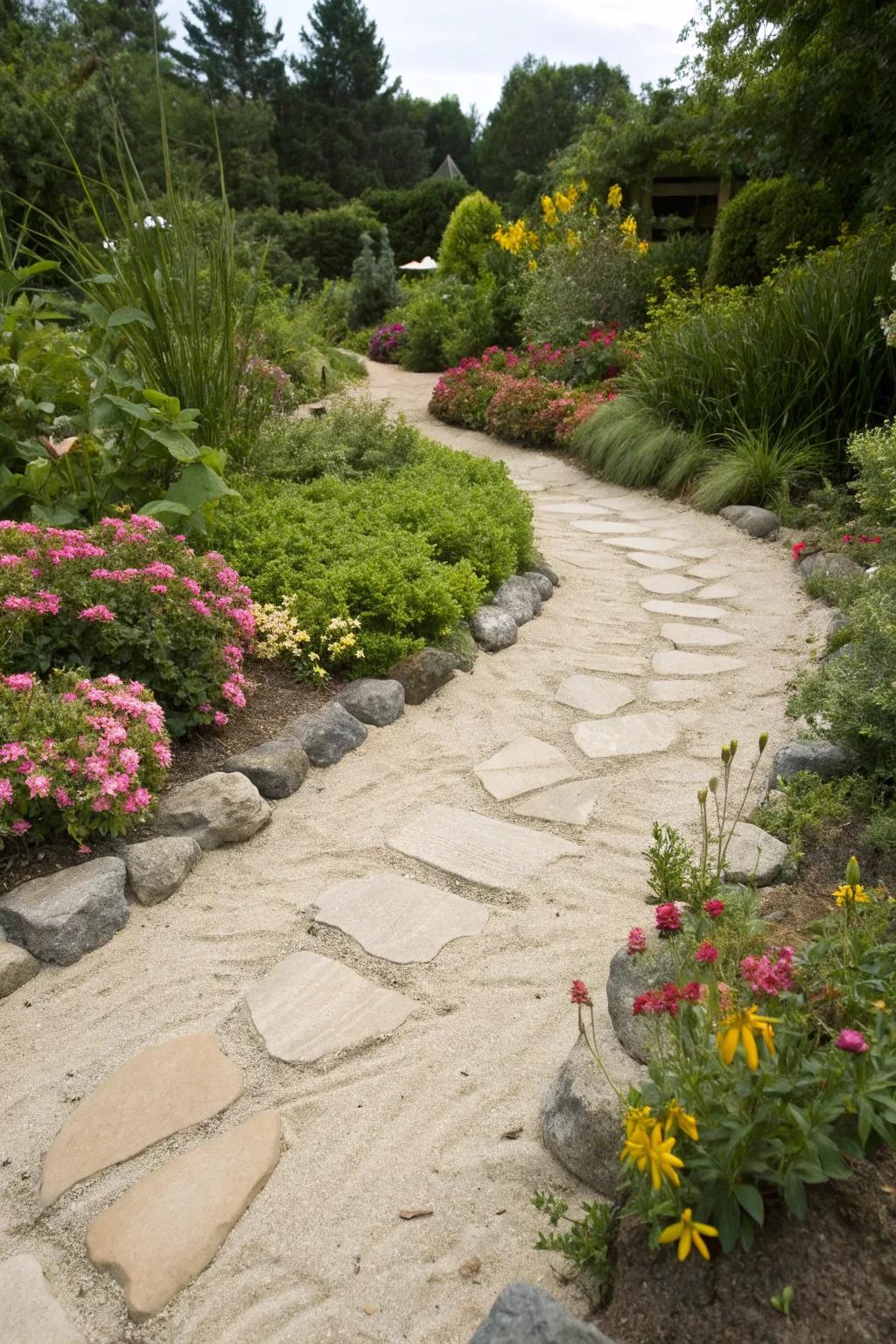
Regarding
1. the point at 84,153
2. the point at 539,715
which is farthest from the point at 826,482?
the point at 84,153

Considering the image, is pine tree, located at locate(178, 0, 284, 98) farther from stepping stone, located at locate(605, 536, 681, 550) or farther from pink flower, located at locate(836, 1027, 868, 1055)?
pink flower, located at locate(836, 1027, 868, 1055)

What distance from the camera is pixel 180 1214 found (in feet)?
5.63

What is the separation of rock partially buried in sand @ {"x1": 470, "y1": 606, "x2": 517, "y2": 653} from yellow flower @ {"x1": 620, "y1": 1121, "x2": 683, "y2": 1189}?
10.5ft

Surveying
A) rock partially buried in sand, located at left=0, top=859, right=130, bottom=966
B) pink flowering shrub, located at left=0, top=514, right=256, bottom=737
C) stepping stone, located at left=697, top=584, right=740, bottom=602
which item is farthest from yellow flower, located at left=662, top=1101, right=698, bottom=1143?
stepping stone, located at left=697, top=584, right=740, bottom=602

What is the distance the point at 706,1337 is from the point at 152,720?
6.93 ft

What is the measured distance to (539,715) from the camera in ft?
12.4

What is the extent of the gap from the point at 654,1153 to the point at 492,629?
129 inches

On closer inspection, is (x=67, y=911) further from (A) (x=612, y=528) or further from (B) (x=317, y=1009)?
(A) (x=612, y=528)

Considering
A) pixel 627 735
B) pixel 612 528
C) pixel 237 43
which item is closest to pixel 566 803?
pixel 627 735

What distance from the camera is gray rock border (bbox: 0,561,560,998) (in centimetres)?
264

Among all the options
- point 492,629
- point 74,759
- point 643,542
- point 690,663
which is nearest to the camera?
point 74,759

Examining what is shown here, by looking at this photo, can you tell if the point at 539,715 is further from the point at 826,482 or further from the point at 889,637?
the point at 826,482

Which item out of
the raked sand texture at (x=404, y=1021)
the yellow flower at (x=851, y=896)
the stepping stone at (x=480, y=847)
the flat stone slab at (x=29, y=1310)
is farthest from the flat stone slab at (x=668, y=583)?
the flat stone slab at (x=29, y=1310)

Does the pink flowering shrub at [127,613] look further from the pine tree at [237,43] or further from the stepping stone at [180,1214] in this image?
the pine tree at [237,43]
